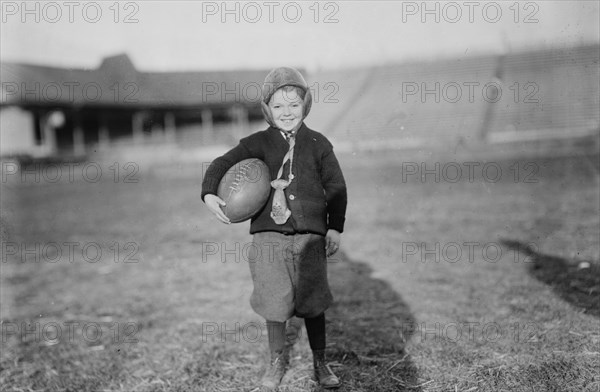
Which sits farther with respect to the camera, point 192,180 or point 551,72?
point 551,72

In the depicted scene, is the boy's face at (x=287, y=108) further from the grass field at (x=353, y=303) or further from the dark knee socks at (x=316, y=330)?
the grass field at (x=353, y=303)

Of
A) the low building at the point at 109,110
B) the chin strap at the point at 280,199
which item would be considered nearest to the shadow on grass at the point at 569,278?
the chin strap at the point at 280,199

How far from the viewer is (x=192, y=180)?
21.0m

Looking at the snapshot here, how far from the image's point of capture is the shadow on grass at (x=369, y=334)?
3.53 m

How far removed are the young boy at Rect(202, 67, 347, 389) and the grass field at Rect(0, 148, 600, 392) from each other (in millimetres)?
518

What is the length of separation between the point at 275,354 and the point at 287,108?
155cm

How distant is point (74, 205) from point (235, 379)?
12498mm

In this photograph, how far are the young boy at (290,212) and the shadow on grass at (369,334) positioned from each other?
284mm

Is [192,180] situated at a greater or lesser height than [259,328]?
greater

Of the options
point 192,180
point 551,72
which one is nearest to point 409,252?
point 192,180

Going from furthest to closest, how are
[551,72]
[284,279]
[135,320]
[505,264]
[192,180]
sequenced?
[551,72] < [192,180] < [505,264] < [135,320] < [284,279]

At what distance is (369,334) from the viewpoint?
4.37 m

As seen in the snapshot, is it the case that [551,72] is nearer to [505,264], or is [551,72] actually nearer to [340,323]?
[505,264]

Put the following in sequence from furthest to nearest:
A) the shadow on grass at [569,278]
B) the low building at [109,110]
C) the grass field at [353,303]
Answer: the low building at [109,110]
the shadow on grass at [569,278]
the grass field at [353,303]
